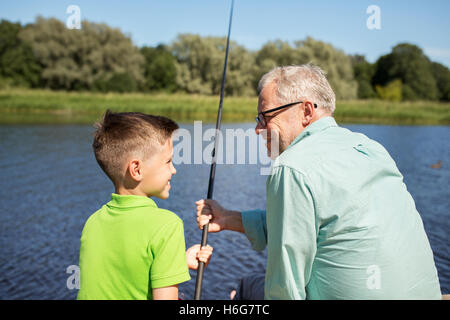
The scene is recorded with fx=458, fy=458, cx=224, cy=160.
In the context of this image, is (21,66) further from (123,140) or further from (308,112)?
(308,112)

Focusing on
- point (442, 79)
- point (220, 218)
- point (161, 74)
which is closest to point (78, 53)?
point (161, 74)

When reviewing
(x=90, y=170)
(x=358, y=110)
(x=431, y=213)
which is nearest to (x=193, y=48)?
(x=358, y=110)

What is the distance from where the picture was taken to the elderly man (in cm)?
144

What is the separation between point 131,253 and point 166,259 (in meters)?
0.12

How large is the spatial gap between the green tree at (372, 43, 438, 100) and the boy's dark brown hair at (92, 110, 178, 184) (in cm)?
4222

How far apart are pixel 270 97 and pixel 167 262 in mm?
791

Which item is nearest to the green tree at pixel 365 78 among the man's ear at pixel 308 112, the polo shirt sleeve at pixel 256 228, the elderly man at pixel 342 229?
the polo shirt sleeve at pixel 256 228

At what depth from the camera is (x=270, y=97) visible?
188cm

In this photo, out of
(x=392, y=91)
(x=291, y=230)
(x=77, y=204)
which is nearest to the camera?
(x=291, y=230)

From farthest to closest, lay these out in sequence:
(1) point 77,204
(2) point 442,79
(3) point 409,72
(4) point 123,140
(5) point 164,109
→ (2) point 442,79 → (3) point 409,72 → (5) point 164,109 → (1) point 77,204 → (4) point 123,140

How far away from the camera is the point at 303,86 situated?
71.5 inches
